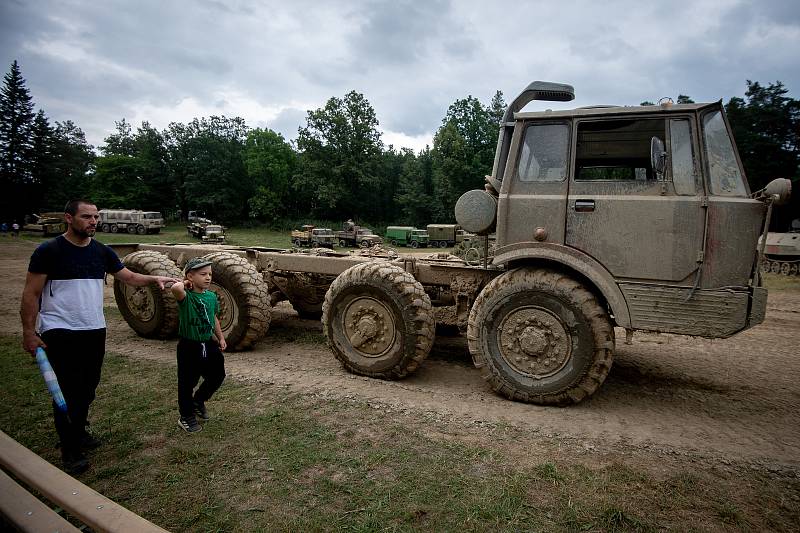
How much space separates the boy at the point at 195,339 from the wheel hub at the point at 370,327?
1765mm

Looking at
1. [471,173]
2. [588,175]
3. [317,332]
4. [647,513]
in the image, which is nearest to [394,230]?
[471,173]

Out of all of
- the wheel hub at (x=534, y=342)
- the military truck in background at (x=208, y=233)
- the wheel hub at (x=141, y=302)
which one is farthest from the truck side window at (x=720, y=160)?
the military truck in background at (x=208, y=233)

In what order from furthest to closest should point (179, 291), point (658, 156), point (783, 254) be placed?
point (783, 254)
point (658, 156)
point (179, 291)

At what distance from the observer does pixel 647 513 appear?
3012 millimetres

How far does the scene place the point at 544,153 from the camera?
4.93 metres

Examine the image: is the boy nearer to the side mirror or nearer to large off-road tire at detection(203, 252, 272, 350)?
large off-road tire at detection(203, 252, 272, 350)

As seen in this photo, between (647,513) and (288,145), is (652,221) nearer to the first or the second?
(647,513)

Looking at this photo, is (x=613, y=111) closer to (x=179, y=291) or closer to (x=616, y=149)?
(x=616, y=149)

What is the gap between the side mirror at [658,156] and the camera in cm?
416

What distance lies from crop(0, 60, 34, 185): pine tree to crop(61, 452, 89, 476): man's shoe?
150ft

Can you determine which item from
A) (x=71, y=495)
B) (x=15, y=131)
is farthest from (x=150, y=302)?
(x=15, y=131)

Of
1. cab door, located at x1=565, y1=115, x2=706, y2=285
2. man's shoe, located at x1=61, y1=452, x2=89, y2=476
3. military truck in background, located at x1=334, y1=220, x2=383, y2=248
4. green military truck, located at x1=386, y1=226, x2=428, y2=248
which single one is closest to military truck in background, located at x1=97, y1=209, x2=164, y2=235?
military truck in background, located at x1=334, y1=220, x2=383, y2=248

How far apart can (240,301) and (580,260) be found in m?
4.42

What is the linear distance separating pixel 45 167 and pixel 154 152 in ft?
49.3
